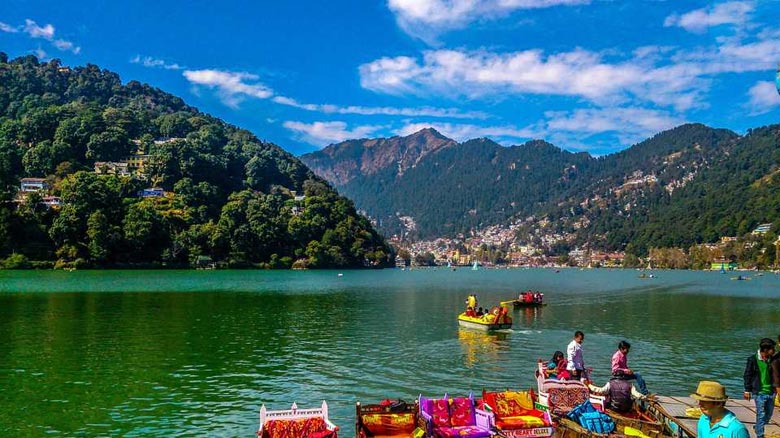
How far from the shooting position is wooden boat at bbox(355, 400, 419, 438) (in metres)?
16.8

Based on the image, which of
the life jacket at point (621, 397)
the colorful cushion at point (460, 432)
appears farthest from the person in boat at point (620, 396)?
the colorful cushion at point (460, 432)

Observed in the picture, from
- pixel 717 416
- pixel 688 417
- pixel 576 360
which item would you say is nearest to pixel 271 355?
pixel 576 360

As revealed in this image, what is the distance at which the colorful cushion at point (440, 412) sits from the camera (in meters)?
16.6

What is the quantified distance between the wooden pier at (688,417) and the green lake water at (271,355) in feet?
27.4

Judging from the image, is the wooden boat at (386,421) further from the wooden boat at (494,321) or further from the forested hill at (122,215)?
the forested hill at (122,215)

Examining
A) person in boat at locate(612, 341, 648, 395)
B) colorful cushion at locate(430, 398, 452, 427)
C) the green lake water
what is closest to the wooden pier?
person in boat at locate(612, 341, 648, 395)

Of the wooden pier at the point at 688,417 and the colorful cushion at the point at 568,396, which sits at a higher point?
the colorful cushion at the point at 568,396

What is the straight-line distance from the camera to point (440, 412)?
16.9m

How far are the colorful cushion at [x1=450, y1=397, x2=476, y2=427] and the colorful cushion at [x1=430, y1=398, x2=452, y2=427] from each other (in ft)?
0.49

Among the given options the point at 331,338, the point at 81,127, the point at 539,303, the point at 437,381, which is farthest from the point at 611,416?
the point at 81,127

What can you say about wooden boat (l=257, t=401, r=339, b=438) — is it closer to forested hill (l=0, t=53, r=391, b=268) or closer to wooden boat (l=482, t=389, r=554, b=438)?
wooden boat (l=482, t=389, r=554, b=438)

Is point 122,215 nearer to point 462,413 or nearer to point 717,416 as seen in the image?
point 462,413

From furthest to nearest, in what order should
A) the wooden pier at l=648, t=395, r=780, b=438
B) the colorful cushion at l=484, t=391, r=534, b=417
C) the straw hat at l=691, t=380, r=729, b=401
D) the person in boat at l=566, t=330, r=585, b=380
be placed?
the person in boat at l=566, t=330, r=585, b=380, the colorful cushion at l=484, t=391, r=534, b=417, the wooden pier at l=648, t=395, r=780, b=438, the straw hat at l=691, t=380, r=729, b=401

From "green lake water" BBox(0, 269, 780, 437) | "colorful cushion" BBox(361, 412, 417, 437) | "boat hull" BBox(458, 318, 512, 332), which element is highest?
"colorful cushion" BBox(361, 412, 417, 437)
